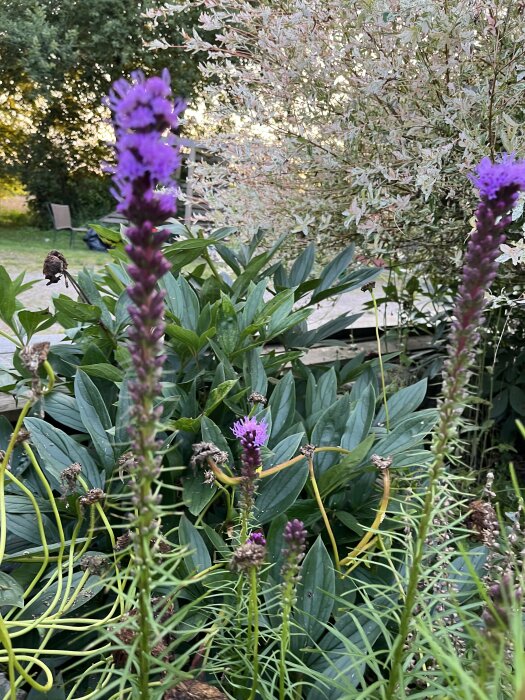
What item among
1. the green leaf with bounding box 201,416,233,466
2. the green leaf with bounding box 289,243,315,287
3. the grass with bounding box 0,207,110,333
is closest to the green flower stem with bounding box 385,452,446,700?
the green leaf with bounding box 201,416,233,466

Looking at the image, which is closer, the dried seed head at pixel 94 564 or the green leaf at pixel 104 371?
the dried seed head at pixel 94 564

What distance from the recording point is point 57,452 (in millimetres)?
1477

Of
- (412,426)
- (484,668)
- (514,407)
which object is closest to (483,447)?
(514,407)

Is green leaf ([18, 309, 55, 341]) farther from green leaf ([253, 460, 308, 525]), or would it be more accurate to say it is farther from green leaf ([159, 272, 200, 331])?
green leaf ([253, 460, 308, 525])

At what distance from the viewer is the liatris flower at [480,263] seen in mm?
698

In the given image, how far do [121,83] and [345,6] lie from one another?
214cm

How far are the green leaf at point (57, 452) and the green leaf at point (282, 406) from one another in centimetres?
52

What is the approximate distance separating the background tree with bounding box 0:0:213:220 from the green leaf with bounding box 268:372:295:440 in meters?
13.3

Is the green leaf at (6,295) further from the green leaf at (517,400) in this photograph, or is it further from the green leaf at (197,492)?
the green leaf at (517,400)

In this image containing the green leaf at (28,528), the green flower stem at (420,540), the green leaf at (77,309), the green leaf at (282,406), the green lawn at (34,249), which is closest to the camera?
the green flower stem at (420,540)

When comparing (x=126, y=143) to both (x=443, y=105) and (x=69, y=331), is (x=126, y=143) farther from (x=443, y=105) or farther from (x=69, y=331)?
(x=443, y=105)

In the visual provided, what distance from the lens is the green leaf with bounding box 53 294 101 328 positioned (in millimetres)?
1824

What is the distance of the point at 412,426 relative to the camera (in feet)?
5.40

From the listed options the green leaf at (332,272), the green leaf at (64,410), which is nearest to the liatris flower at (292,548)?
the green leaf at (64,410)
